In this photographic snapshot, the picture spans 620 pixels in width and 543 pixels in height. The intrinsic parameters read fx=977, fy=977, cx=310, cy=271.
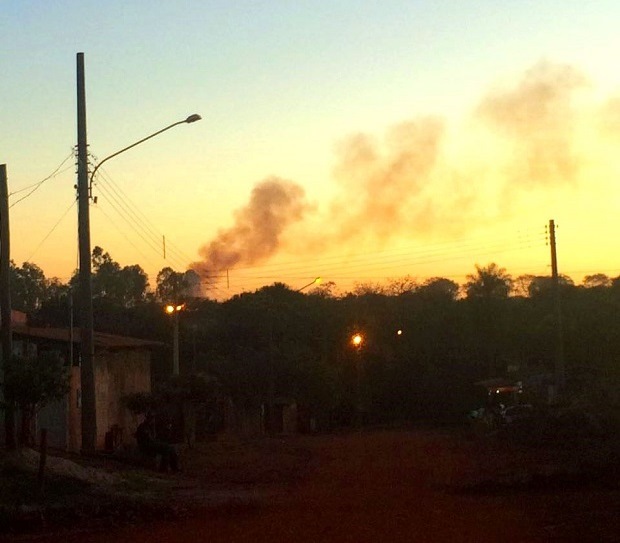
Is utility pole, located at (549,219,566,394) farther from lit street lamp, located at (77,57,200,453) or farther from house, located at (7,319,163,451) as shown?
lit street lamp, located at (77,57,200,453)

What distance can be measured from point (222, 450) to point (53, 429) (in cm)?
748

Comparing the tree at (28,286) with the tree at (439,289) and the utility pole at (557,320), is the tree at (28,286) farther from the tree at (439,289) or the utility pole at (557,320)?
the utility pole at (557,320)

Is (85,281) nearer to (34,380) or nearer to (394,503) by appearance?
(34,380)

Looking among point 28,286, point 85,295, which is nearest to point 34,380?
point 85,295

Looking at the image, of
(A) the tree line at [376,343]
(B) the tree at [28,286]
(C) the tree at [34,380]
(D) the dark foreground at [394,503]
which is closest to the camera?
(D) the dark foreground at [394,503]

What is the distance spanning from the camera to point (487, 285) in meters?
76.4

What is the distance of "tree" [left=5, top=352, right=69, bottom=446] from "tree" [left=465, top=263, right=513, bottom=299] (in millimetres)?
54838

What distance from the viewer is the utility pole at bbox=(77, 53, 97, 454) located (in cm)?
2416

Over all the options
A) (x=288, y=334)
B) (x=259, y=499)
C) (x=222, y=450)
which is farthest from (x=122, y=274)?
(x=259, y=499)

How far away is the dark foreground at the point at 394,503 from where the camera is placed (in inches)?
552

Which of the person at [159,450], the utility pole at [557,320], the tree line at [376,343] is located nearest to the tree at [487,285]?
the tree line at [376,343]

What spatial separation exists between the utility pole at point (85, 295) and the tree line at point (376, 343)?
27647 millimetres

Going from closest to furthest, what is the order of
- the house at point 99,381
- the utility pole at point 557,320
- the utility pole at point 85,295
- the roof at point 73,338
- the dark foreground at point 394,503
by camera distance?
1. the dark foreground at point 394,503
2. the utility pole at point 85,295
3. the house at point 99,381
4. the roof at point 73,338
5. the utility pole at point 557,320

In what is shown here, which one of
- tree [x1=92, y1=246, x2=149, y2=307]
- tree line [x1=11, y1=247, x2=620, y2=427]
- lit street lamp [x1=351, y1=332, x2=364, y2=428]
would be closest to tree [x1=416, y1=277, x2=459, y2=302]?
tree line [x1=11, y1=247, x2=620, y2=427]
